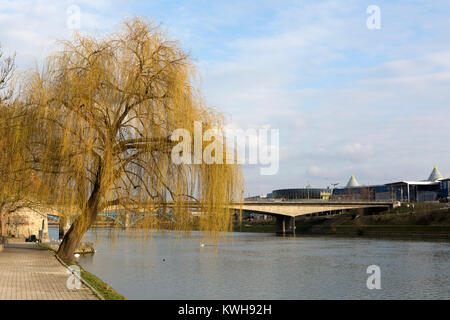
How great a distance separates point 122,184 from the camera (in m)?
21.6

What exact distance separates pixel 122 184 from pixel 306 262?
22.0m

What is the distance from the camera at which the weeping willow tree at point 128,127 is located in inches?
805

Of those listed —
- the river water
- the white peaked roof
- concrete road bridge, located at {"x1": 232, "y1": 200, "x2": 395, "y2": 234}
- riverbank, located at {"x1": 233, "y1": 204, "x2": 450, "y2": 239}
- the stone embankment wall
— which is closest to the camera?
the river water

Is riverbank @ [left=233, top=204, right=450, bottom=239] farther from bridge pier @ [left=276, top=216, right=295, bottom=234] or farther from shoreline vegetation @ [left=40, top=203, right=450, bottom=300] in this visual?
bridge pier @ [left=276, top=216, right=295, bottom=234]

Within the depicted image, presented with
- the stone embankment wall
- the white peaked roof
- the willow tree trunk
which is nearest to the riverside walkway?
the willow tree trunk

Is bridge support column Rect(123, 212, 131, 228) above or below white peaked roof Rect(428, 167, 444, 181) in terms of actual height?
below

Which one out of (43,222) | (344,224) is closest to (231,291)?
(43,222)

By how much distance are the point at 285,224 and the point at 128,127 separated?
306 ft

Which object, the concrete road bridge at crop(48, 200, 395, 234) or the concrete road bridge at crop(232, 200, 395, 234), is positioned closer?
the concrete road bridge at crop(48, 200, 395, 234)

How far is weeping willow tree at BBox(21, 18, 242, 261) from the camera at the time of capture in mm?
20453

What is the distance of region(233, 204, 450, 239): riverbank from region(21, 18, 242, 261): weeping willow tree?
206 feet

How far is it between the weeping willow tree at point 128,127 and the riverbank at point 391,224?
62.8 meters

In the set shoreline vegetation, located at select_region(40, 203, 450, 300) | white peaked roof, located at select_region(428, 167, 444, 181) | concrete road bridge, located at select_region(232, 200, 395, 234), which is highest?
white peaked roof, located at select_region(428, 167, 444, 181)

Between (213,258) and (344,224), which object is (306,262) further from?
(344,224)
